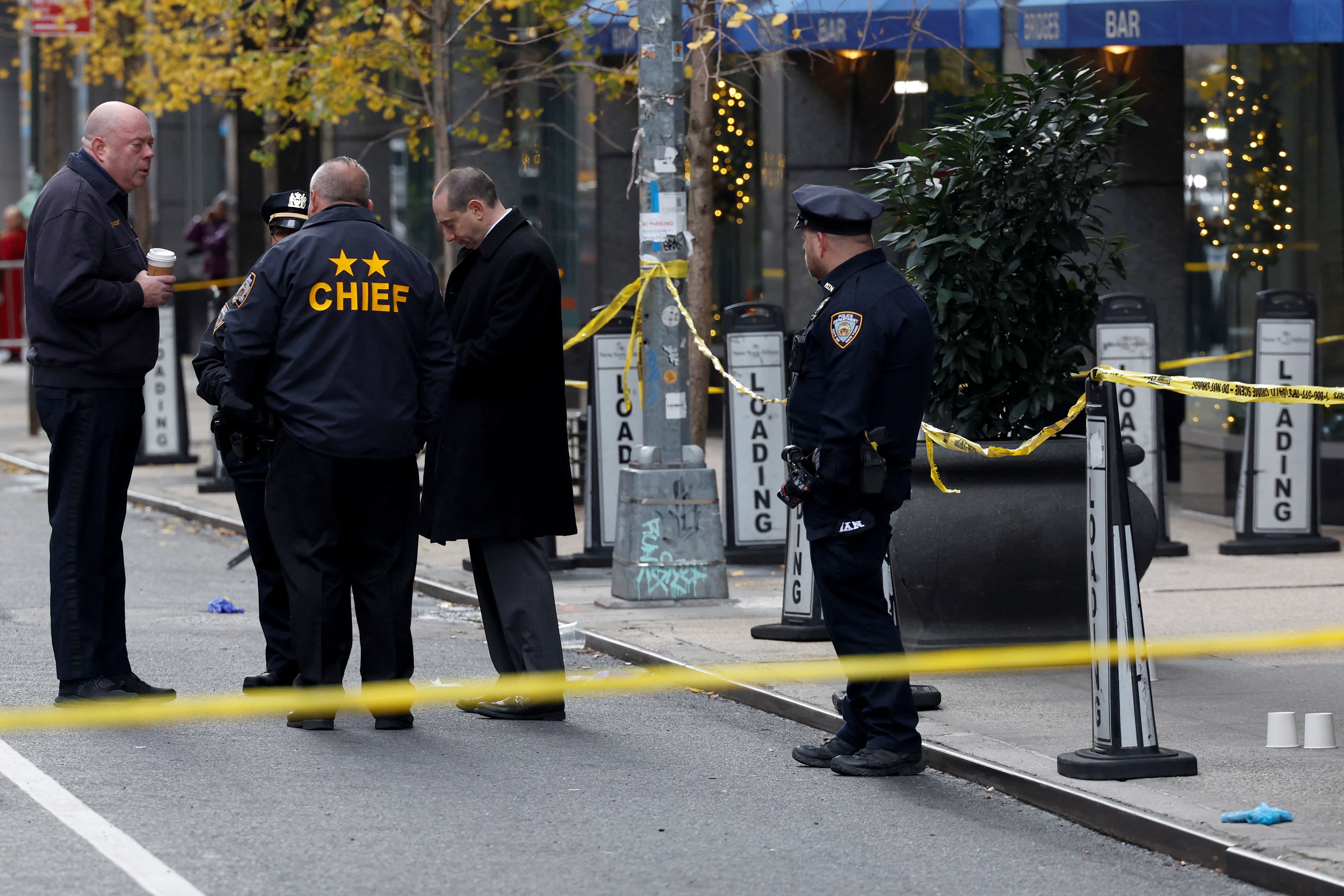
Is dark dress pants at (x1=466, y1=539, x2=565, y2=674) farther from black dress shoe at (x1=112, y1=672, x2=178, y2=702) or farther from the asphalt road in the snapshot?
black dress shoe at (x1=112, y1=672, x2=178, y2=702)

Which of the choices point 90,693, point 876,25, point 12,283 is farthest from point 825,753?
point 12,283

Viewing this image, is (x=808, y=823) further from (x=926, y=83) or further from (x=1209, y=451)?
(x=926, y=83)

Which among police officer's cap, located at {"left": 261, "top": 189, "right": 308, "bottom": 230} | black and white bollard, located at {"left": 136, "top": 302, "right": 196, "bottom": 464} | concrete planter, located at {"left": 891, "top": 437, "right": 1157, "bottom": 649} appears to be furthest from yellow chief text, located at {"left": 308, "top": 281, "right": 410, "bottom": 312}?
black and white bollard, located at {"left": 136, "top": 302, "right": 196, "bottom": 464}

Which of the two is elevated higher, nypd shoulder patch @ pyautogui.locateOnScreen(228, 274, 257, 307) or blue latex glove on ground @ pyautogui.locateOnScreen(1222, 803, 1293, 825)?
nypd shoulder patch @ pyautogui.locateOnScreen(228, 274, 257, 307)

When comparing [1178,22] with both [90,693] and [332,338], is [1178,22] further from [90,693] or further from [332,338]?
[90,693]

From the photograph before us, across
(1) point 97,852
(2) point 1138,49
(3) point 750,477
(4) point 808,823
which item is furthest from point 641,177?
Answer: (2) point 1138,49

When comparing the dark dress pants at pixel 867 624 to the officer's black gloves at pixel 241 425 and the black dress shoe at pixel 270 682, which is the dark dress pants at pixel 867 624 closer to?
the officer's black gloves at pixel 241 425

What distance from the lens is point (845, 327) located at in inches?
255

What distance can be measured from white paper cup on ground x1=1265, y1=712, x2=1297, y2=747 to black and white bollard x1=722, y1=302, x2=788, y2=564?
195 inches

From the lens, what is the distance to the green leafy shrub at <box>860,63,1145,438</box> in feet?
27.1

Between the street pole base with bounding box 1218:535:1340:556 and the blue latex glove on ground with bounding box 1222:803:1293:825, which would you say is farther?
the street pole base with bounding box 1218:535:1340:556

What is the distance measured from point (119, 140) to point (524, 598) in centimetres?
221

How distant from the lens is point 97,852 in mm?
A: 5453

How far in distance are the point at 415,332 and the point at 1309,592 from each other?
5297 mm
